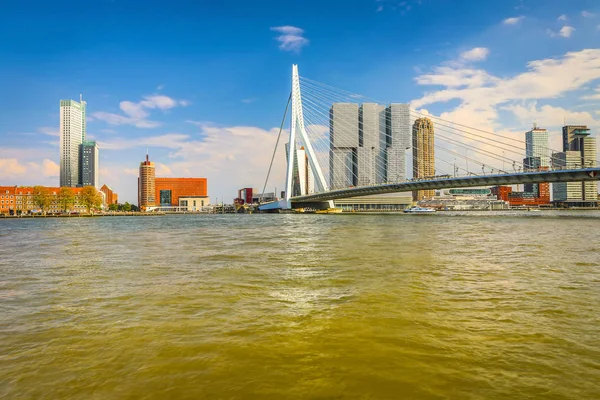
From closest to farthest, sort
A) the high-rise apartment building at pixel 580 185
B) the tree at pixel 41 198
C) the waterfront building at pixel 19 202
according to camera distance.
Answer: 1. the tree at pixel 41 198
2. the waterfront building at pixel 19 202
3. the high-rise apartment building at pixel 580 185

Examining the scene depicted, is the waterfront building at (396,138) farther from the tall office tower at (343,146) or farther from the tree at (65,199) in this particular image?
the tree at (65,199)

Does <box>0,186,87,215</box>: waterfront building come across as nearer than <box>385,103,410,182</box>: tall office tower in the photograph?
No

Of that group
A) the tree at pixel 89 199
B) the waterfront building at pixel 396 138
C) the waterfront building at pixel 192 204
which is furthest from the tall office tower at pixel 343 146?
the waterfront building at pixel 192 204

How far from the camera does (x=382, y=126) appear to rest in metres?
96.6

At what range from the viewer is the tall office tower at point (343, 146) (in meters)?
89.2

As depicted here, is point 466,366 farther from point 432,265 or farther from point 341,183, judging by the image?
point 341,183

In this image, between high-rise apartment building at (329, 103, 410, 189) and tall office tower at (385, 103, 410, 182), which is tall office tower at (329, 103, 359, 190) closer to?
high-rise apartment building at (329, 103, 410, 189)

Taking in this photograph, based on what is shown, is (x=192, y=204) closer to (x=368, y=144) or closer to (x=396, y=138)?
(x=368, y=144)

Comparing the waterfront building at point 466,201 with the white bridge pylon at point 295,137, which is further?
the waterfront building at point 466,201

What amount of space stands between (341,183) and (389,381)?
86295mm

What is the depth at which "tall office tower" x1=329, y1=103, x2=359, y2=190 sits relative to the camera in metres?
89.2

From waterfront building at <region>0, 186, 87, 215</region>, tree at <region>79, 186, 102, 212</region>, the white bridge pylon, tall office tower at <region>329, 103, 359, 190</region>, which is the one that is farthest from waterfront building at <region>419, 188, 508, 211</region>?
waterfront building at <region>0, 186, 87, 215</region>

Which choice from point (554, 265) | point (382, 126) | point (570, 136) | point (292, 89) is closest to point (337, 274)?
point (554, 265)

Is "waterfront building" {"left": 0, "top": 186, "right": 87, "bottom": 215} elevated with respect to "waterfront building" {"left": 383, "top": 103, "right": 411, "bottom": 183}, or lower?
lower
